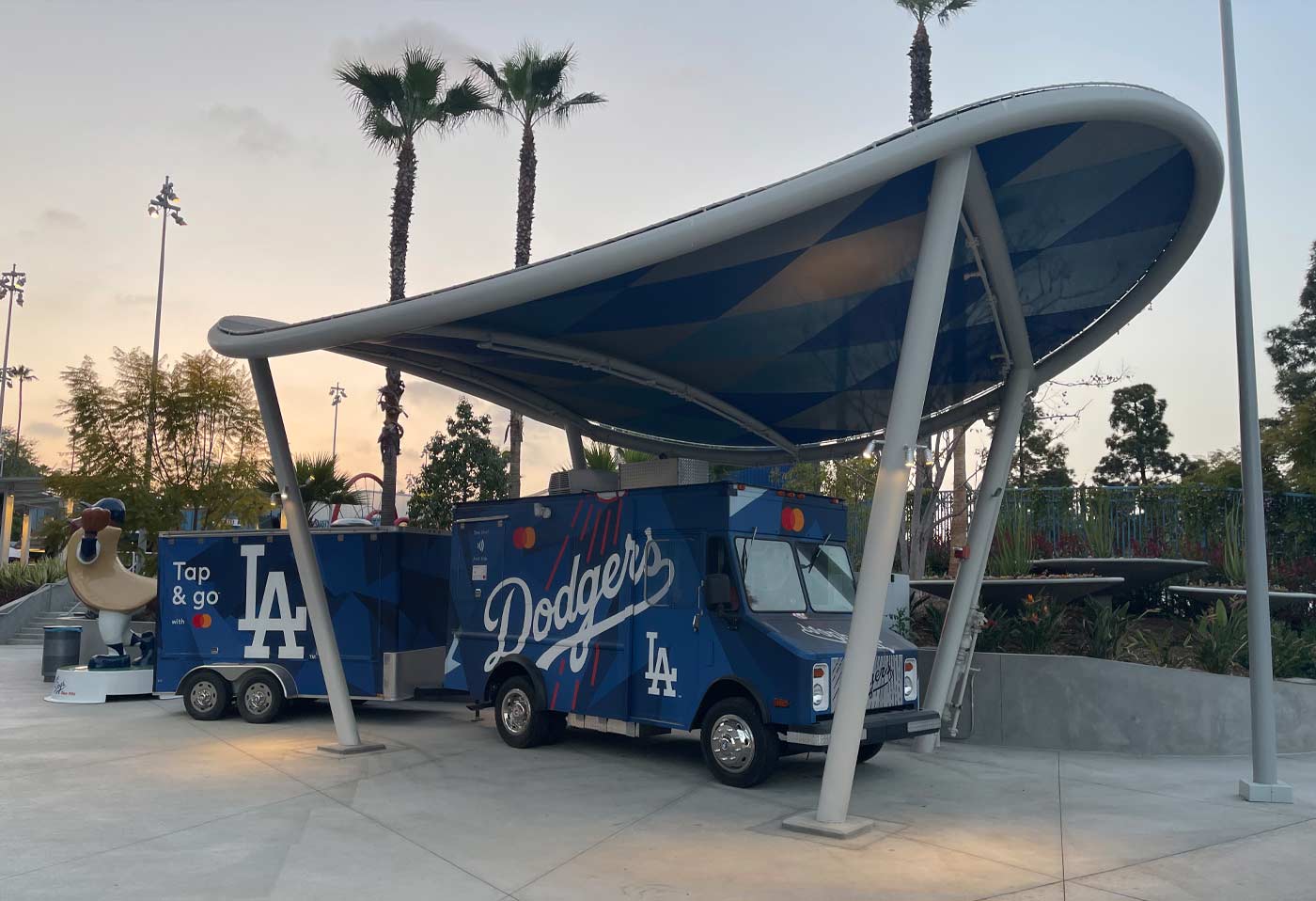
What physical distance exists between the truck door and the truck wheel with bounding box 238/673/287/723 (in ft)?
17.9

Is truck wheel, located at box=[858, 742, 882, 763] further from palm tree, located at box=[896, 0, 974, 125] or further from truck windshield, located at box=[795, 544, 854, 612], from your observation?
palm tree, located at box=[896, 0, 974, 125]

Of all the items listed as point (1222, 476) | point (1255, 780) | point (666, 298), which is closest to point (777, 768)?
point (1255, 780)

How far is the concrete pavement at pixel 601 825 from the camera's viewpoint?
6.68 meters

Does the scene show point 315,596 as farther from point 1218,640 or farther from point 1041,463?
point 1041,463

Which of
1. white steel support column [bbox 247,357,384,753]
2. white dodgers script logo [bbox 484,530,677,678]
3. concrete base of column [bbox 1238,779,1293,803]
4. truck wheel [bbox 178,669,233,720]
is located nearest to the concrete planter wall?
concrete base of column [bbox 1238,779,1293,803]

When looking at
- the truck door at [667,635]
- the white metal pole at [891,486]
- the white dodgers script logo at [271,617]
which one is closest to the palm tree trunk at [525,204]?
the white dodgers script logo at [271,617]

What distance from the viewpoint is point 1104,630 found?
12.8 m

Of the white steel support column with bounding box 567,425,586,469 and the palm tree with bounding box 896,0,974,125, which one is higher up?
the palm tree with bounding box 896,0,974,125

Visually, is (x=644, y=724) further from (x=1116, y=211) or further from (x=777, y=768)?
(x=1116, y=211)

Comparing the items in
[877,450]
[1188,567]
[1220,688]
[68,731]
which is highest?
[877,450]

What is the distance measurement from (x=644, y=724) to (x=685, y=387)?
16.8ft

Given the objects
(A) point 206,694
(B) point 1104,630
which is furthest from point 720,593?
(A) point 206,694

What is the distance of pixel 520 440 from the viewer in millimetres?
25719

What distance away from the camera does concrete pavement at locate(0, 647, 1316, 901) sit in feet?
21.9
